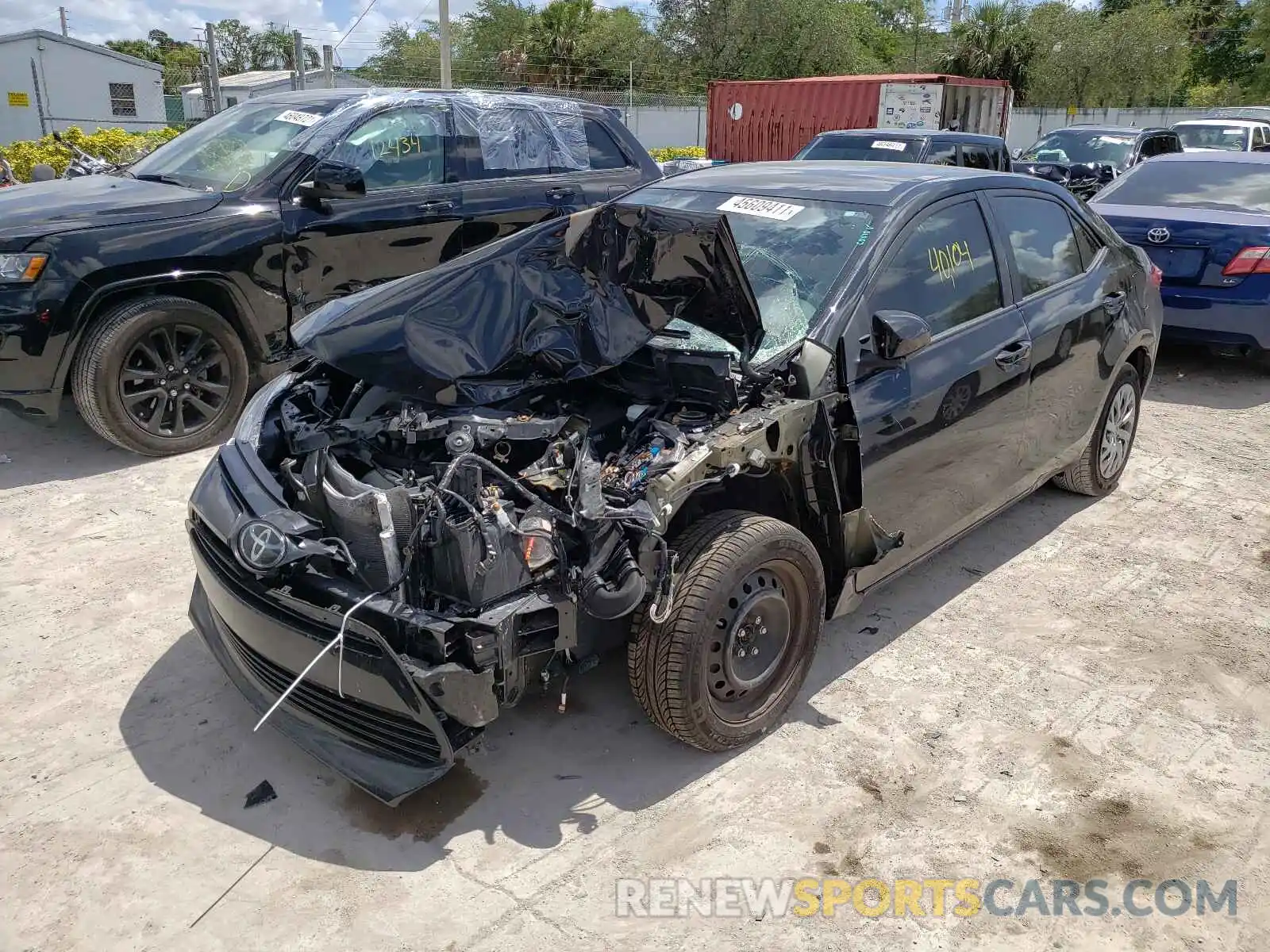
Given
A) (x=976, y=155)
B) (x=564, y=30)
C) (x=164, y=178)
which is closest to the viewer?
(x=164, y=178)

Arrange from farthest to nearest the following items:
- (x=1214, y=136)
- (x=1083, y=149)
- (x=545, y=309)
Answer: (x=1214, y=136)
(x=1083, y=149)
(x=545, y=309)

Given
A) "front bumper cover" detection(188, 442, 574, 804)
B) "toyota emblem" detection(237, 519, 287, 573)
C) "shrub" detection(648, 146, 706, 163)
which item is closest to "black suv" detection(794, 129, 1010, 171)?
"front bumper cover" detection(188, 442, 574, 804)

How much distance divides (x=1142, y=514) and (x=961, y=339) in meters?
2.17

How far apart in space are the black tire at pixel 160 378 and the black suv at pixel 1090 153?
1185 cm

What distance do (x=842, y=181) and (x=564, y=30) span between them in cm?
4016

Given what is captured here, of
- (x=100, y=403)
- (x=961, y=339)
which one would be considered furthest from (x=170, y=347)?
(x=961, y=339)

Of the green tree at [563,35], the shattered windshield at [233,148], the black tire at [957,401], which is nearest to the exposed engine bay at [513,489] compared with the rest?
the black tire at [957,401]

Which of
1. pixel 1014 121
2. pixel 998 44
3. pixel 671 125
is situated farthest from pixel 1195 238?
pixel 998 44

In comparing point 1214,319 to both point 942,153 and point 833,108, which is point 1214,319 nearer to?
point 942,153

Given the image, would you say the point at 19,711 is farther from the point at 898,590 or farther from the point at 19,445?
the point at 898,590

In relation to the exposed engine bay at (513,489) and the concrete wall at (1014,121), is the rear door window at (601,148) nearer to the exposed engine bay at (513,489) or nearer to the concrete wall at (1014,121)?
the exposed engine bay at (513,489)

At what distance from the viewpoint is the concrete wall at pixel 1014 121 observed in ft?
98.1

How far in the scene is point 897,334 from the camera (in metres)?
3.40

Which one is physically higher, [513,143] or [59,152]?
[59,152]
